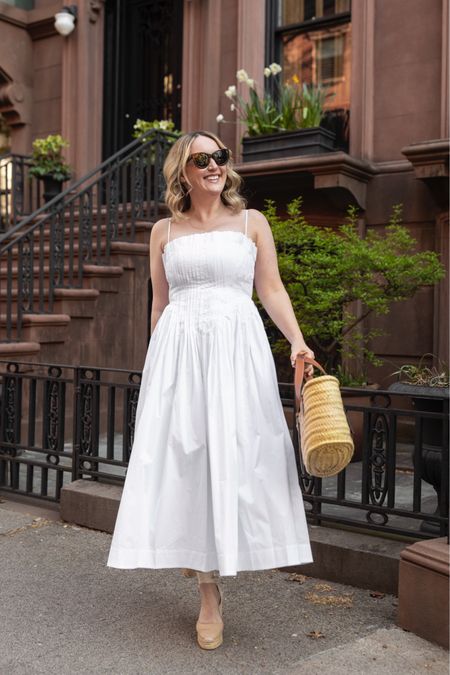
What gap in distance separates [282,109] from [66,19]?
171 inches

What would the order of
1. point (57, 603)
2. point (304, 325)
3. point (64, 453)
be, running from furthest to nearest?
point (304, 325) → point (64, 453) → point (57, 603)

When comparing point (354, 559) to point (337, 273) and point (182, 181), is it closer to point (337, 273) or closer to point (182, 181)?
point (182, 181)

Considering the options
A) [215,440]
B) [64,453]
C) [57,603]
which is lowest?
[57,603]

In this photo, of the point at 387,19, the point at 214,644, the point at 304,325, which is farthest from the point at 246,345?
the point at 387,19

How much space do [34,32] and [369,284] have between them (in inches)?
311

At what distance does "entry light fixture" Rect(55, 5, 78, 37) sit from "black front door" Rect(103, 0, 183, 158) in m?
0.55

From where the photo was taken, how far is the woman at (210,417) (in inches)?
130

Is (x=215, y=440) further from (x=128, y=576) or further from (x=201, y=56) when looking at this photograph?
(x=201, y=56)

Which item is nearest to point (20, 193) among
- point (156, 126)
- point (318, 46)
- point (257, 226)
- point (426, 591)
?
point (156, 126)

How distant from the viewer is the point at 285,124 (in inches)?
359

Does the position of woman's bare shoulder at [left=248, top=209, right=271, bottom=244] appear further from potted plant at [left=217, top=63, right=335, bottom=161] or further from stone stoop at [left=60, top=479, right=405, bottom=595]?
potted plant at [left=217, top=63, right=335, bottom=161]

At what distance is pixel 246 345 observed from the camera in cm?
345

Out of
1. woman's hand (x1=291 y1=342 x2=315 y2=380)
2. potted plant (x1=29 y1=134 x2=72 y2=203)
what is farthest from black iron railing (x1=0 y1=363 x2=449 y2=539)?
potted plant (x1=29 y1=134 x2=72 y2=203)

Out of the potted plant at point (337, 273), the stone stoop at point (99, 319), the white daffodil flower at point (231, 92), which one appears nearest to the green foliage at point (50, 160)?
the stone stoop at point (99, 319)
